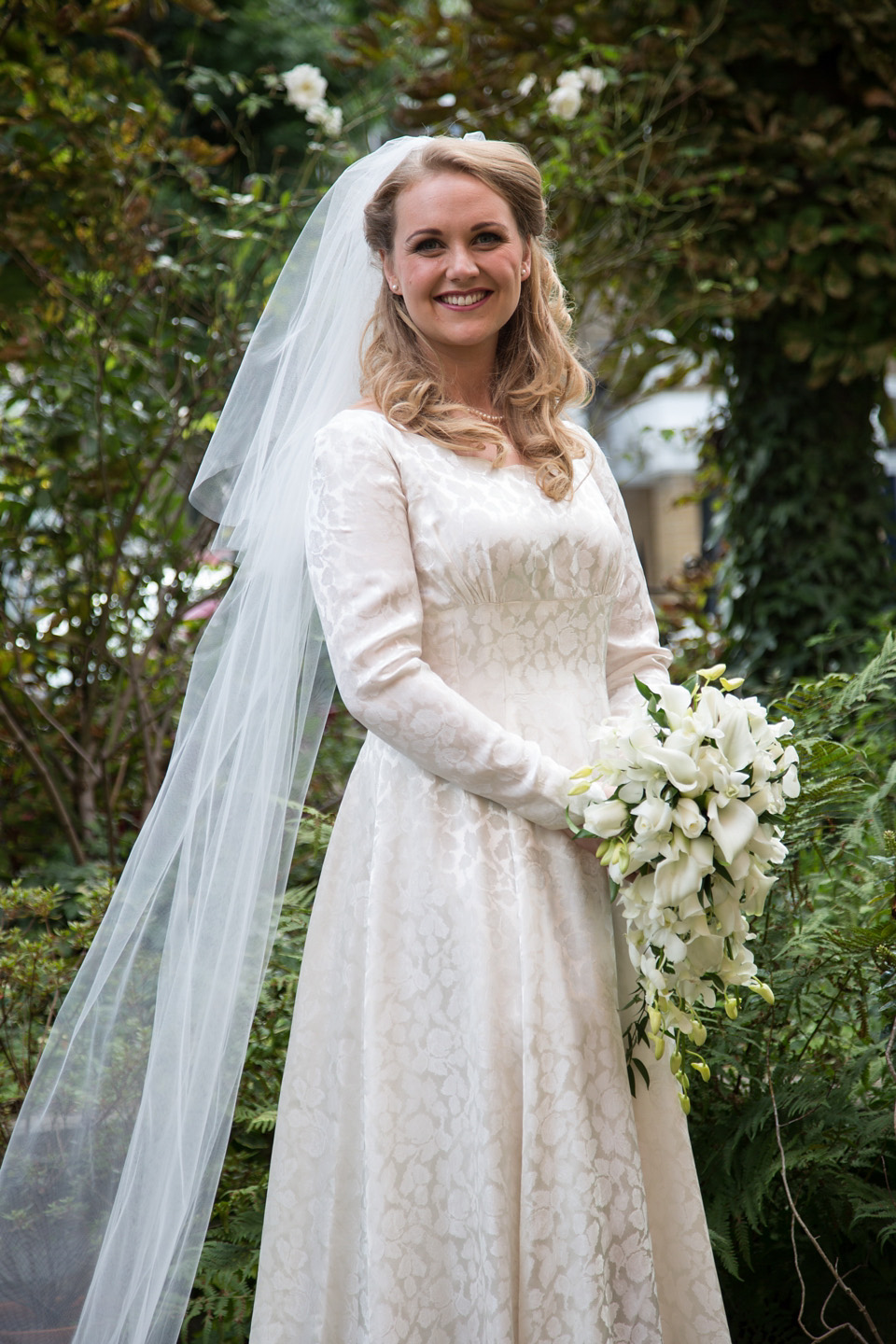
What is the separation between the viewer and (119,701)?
12.8 feet

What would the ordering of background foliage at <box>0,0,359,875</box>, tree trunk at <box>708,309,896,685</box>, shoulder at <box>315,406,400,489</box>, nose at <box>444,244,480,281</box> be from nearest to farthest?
shoulder at <box>315,406,400,489</box> < nose at <box>444,244,480,281</box> < background foliage at <box>0,0,359,875</box> < tree trunk at <box>708,309,896,685</box>

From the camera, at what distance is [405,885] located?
1.80 meters

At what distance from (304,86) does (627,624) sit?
7.66 feet

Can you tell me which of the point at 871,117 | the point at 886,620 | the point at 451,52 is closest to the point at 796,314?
the point at 871,117

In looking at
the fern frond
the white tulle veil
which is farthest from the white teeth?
the fern frond

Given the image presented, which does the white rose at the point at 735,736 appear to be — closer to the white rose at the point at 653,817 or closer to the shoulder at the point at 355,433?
the white rose at the point at 653,817

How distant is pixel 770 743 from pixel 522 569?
1.57 feet

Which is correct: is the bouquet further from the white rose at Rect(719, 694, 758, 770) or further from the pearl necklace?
the pearl necklace

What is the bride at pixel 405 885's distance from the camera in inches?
66.9

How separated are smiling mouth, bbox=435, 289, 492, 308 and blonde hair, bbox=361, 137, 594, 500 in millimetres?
78

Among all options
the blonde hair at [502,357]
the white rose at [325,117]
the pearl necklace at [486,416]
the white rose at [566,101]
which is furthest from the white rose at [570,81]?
the pearl necklace at [486,416]

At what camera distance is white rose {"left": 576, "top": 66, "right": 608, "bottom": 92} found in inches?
151

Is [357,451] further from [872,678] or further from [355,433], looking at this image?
[872,678]

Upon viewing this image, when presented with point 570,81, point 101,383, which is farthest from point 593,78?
point 101,383
